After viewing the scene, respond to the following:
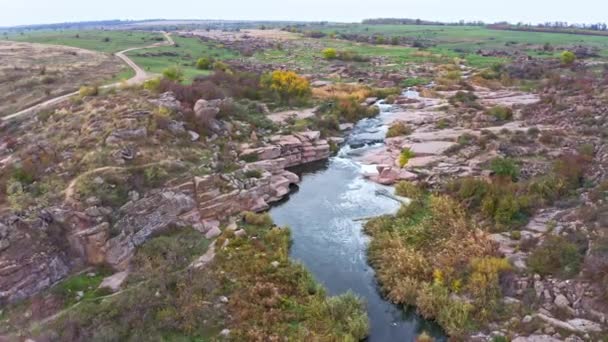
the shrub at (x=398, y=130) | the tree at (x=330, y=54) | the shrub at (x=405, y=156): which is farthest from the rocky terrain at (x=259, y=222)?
the tree at (x=330, y=54)

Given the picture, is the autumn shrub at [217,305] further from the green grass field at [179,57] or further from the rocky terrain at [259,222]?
the green grass field at [179,57]

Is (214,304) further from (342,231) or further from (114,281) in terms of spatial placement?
(342,231)

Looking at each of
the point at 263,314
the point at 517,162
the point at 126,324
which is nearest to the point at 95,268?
the point at 126,324

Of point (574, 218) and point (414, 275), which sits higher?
point (574, 218)

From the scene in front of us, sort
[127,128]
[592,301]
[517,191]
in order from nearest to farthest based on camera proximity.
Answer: [592,301], [517,191], [127,128]

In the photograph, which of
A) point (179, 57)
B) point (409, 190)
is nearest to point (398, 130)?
point (409, 190)

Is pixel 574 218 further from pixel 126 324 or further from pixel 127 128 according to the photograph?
pixel 127 128

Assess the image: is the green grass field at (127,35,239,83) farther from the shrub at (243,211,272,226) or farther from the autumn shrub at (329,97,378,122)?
the shrub at (243,211,272,226)
